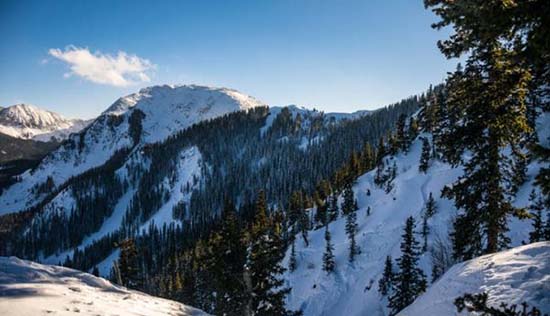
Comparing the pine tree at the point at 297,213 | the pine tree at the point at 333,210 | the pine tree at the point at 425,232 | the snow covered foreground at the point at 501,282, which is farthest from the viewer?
the pine tree at the point at 297,213

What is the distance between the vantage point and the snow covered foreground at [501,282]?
7.60 meters

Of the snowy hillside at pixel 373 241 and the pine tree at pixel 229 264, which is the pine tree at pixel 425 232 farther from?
the pine tree at pixel 229 264

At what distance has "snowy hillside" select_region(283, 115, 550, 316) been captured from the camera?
52312mm

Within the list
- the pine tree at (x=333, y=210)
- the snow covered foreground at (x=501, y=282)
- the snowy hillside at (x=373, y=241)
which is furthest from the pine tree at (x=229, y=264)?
the pine tree at (x=333, y=210)

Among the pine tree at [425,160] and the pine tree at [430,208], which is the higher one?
the pine tree at [425,160]

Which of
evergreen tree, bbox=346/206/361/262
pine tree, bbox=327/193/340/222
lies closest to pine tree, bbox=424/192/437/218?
evergreen tree, bbox=346/206/361/262

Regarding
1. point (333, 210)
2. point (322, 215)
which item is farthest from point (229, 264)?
point (322, 215)

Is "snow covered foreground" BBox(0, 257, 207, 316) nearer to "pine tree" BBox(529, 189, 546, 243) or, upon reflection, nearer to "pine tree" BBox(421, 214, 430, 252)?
"pine tree" BBox(529, 189, 546, 243)

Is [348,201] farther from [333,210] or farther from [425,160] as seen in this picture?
[425,160]

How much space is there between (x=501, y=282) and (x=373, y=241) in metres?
58.2

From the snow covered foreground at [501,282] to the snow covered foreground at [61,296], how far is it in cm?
838

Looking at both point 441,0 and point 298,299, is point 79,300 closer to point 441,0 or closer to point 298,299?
point 441,0

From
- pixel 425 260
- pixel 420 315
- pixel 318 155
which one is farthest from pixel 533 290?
pixel 318 155

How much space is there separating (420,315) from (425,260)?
48622mm
